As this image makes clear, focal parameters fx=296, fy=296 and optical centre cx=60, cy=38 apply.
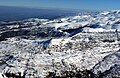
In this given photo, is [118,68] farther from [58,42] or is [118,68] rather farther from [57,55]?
[58,42]

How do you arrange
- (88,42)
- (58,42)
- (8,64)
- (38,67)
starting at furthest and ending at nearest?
1. (88,42)
2. (58,42)
3. (8,64)
4. (38,67)

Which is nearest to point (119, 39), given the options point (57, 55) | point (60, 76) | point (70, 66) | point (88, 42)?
point (88, 42)

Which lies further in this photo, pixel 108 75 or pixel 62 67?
pixel 62 67

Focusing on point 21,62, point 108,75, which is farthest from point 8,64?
point 108,75

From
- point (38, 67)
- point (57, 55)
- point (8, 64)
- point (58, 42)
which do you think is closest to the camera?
point (38, 67)

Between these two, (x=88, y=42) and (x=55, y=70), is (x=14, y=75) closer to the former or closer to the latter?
(x=55, y=70)

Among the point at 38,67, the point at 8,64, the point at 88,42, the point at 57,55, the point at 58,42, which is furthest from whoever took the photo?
the point at 88,42

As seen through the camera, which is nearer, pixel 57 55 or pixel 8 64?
pixel 8 64

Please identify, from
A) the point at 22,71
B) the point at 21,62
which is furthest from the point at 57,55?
the point at 22,71

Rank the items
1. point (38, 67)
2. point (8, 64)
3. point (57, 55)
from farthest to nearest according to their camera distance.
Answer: point (57, 55)
point (8, 64)
point (38, 67)
